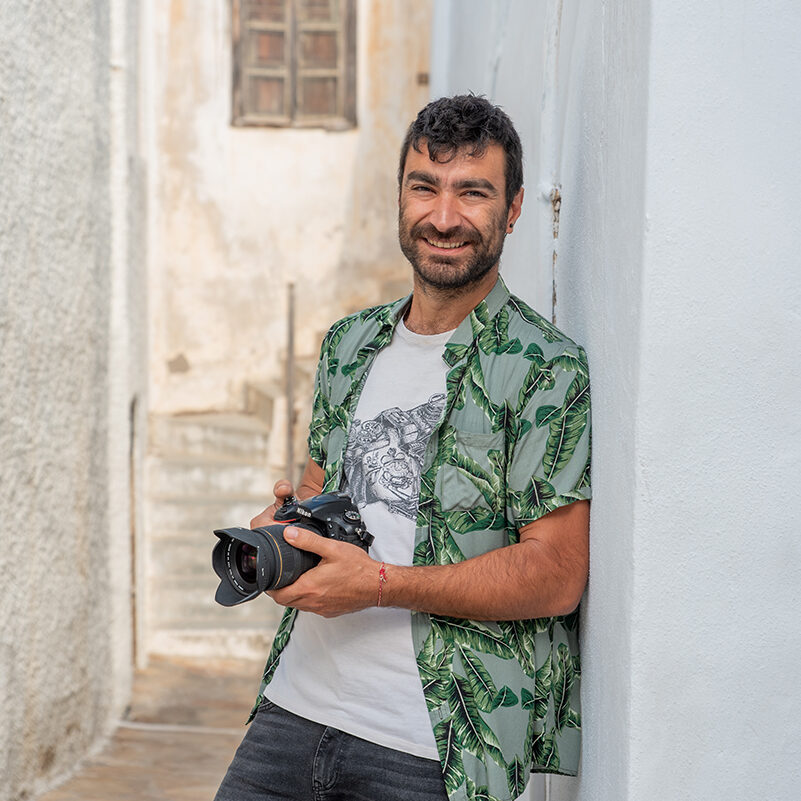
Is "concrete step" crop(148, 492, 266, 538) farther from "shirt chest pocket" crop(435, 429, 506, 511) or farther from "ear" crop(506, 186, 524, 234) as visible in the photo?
"shirt chest pocket" crop(435, 429, 506, 511)

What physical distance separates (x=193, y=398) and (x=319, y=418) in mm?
8924

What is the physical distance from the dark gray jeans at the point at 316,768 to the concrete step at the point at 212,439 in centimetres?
793

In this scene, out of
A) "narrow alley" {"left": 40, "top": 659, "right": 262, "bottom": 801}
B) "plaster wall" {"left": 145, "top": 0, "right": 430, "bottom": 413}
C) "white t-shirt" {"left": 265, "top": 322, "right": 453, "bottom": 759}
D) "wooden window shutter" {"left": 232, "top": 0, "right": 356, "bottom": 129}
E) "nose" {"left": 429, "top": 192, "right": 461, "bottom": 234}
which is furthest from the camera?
"wooden window shutter" {"left": 232, "top": 0, "right": 356, "bottom": 129}

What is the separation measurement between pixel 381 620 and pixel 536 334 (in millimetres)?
552

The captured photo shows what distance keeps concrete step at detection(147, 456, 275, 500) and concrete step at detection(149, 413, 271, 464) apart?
24 cm

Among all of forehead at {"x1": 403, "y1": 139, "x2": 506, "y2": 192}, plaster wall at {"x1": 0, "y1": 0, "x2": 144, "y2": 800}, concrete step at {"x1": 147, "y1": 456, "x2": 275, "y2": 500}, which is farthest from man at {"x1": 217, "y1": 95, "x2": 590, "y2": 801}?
concrete step at {"x1": 147, "y1": 456, "x2": 275, "y2": 500}

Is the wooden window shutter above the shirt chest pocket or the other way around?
above

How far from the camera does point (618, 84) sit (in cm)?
187

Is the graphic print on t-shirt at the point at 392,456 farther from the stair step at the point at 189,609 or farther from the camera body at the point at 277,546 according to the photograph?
the stair step at the point at 189,609

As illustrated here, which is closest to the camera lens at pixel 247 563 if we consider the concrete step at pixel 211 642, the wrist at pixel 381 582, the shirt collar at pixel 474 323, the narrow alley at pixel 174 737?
the wrist at pixel 381 582

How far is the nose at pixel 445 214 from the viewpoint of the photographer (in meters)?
2.05

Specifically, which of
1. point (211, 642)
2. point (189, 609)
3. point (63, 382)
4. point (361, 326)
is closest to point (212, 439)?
point (189, 609)

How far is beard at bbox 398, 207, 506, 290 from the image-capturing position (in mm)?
2076

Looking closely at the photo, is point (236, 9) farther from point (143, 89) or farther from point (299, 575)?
point (299, 575)
